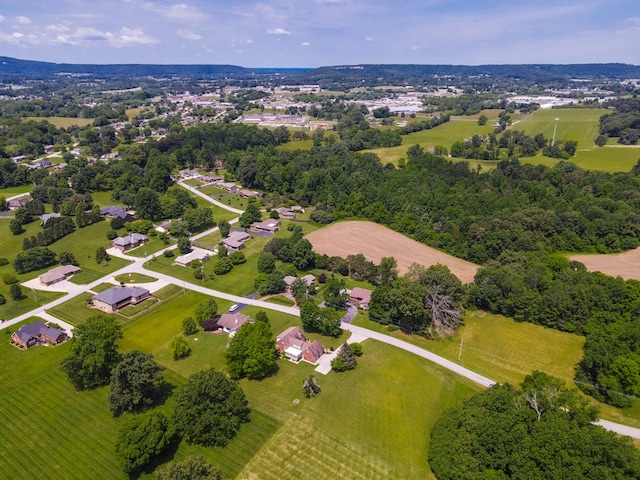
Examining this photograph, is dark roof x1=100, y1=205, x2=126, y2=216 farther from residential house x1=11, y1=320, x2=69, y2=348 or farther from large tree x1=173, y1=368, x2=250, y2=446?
large tree x1=173, y1=368, x2=250, y2=446

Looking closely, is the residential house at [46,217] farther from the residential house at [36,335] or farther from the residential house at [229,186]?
the residential house at [229,186]

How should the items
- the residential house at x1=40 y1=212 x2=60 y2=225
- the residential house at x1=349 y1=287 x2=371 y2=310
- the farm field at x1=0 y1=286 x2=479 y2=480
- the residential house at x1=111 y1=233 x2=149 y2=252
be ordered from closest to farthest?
the farm field at x1=0 y1=286 x2=479 y2=480 < the residential house at x1=349 y1=287 x2=371 y2=310 < the residential house at x1=111 y1=233 x2=149 y2=252 < the residential house at x1=40 y1=212 x2=60 y2=225

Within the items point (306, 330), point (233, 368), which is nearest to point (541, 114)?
point (306, 330)

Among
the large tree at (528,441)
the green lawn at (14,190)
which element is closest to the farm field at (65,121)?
the green lawn at (14,190)

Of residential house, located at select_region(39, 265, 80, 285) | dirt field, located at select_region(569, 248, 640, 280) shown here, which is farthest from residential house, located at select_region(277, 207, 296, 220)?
dirt field, located at select_region(569, 248, 640, 280)

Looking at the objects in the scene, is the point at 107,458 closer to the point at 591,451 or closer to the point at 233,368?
the point at 233,368

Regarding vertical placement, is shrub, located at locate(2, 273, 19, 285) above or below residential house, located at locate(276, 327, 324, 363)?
above
